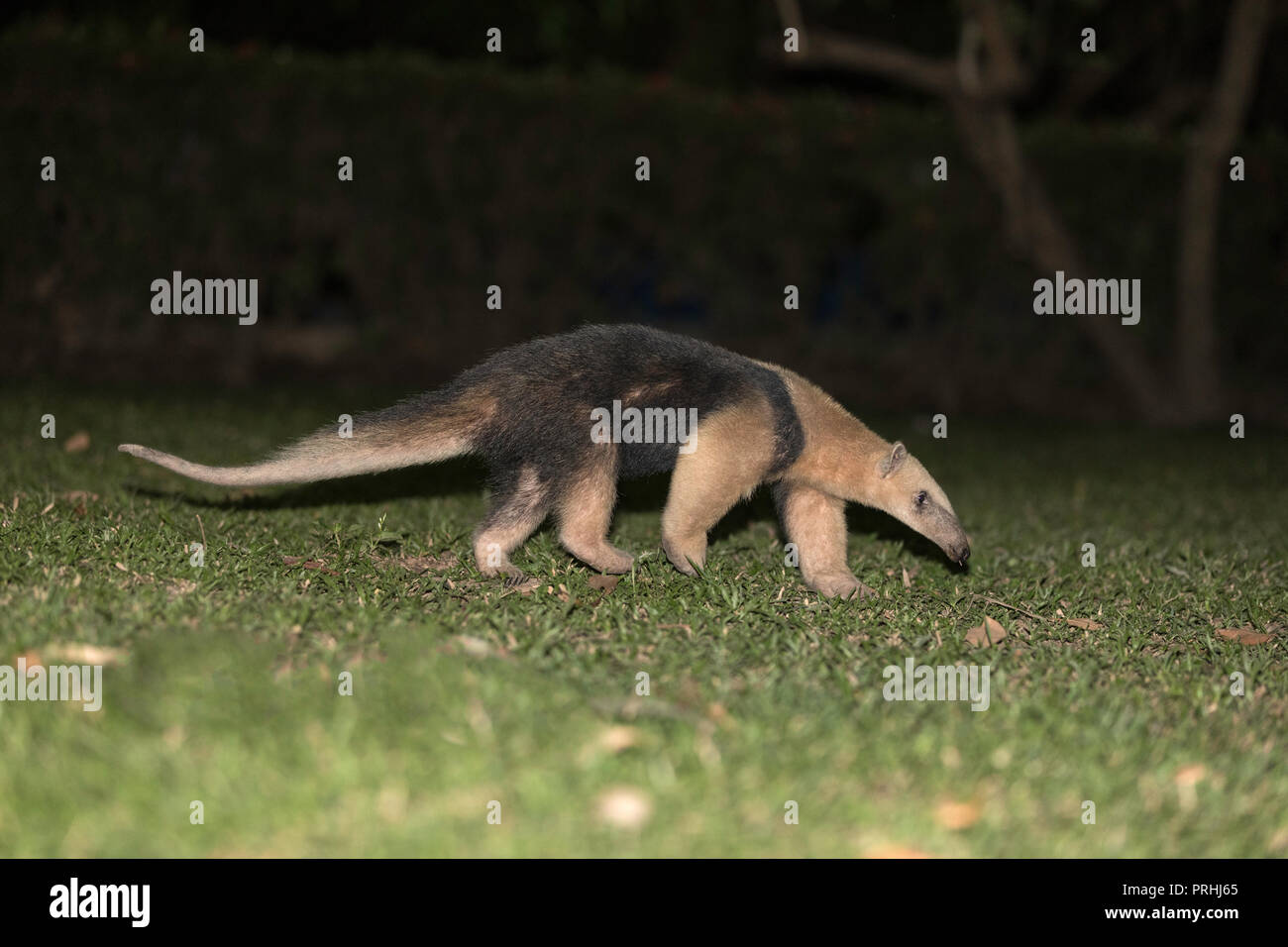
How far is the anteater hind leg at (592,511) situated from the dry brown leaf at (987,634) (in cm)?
147

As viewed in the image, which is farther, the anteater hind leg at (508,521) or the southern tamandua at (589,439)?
the anteater hind leg at (508,521)

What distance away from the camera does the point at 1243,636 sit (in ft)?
16.9

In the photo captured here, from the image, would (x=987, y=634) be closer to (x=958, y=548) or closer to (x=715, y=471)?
(x=958, y=548)

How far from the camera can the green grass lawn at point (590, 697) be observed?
2.99 metres

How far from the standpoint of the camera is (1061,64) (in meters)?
17.6

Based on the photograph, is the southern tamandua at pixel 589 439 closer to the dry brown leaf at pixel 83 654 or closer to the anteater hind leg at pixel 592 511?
the anteater hind leg at pixel 592 511

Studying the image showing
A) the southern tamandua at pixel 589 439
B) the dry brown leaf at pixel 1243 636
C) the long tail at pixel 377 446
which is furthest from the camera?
the dry brown leaf at pixel 1243 636

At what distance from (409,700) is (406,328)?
31.2 feet

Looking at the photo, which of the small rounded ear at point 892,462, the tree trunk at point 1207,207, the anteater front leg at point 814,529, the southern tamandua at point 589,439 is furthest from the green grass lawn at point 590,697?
the tree trunk at point 1207,207

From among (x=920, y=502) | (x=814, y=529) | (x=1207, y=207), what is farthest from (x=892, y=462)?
(x=1207, y=207)

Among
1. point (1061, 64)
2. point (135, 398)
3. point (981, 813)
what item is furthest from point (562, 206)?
point (981, 813)

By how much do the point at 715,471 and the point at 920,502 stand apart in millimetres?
1061

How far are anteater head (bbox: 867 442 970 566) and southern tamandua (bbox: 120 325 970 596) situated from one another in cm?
10
